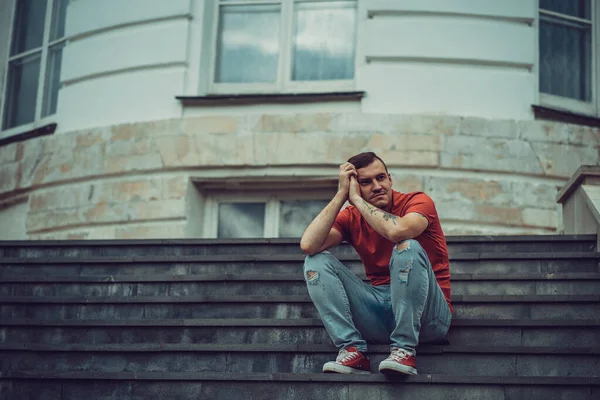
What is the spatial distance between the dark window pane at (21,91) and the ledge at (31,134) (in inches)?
20.1

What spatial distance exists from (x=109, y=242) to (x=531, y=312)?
11.2ft

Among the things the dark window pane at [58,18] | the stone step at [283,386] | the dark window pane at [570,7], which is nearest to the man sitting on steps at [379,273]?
the stone step at [283,386]

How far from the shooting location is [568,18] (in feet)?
41.9

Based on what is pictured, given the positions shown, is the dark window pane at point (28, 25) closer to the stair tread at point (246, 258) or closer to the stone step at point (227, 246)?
the stone step at point (227, 246)

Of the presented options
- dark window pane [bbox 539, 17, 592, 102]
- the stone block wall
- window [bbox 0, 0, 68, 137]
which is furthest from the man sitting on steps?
window [bbox 0, 0, 68, 137]

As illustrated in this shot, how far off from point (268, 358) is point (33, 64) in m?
8.41

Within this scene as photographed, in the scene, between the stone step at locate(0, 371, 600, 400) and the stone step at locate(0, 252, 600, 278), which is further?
the stone step at locate(0, 252, 600, 278)

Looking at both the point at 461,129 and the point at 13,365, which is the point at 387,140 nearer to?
the point at 461,129

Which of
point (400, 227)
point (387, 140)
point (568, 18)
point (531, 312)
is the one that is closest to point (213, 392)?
point (400, 227)

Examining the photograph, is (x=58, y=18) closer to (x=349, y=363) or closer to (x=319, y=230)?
(x=319, y=230)

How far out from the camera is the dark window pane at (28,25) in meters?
14.1

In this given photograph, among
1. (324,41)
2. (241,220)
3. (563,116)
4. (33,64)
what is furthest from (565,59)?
(33,64)

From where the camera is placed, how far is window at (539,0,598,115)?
12.4m

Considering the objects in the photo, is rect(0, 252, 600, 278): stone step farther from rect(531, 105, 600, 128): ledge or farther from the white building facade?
rect(531, 105, 600, 128): ledge
